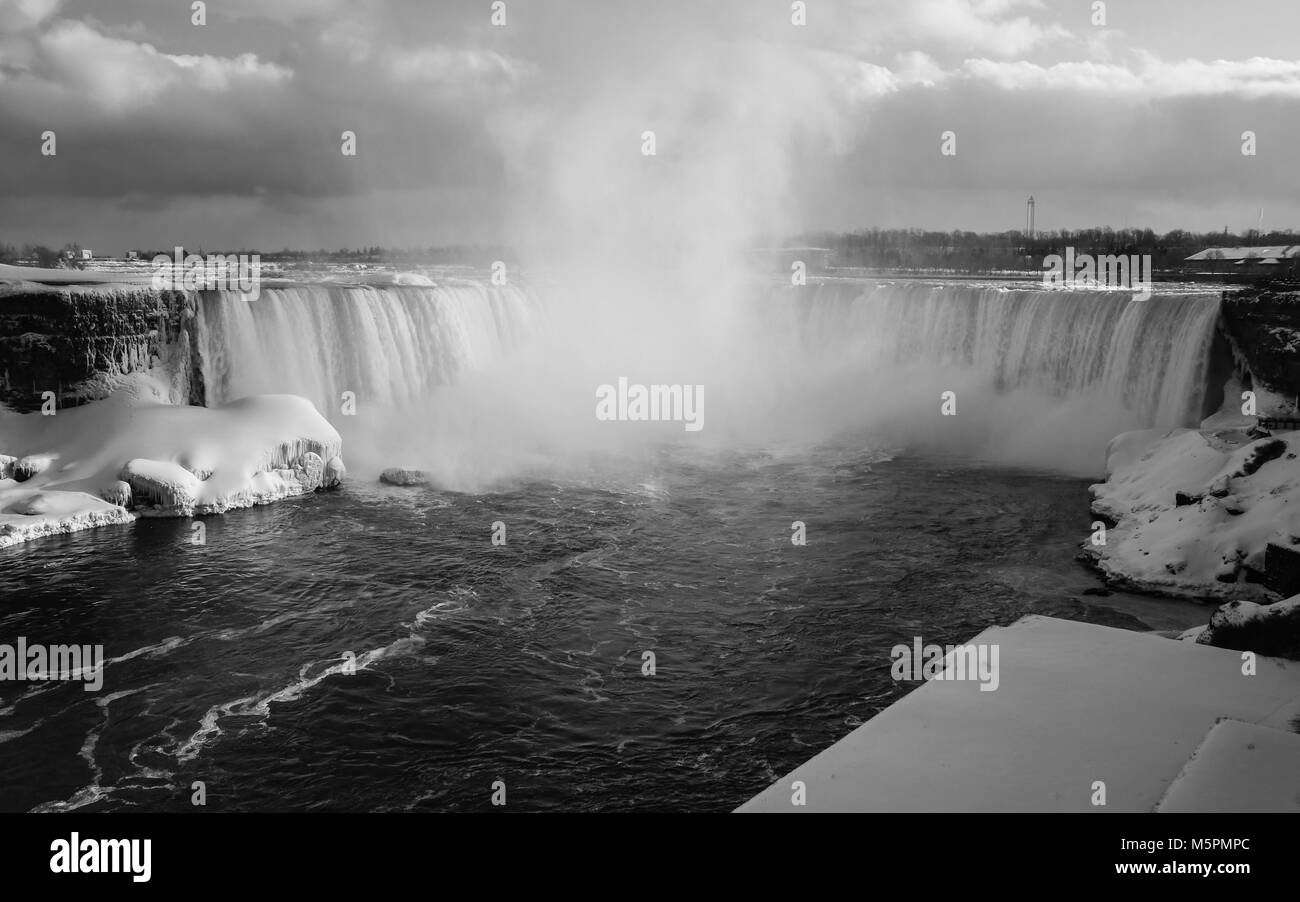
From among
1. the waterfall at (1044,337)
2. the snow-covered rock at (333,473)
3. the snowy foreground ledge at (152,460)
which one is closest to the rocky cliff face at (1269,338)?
the waterfall at (1044,337)

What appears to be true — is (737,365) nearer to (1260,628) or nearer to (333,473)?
(333,473)

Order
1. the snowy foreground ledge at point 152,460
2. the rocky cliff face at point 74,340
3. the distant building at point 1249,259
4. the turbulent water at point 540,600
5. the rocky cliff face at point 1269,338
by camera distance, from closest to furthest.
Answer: the turbulent water at point 540,600, the snowy foreground ledge at point 152,460, the rocky cliff face at point 1269,338, the rocky cliff face at point 74,340, the distant building at point 1249,259

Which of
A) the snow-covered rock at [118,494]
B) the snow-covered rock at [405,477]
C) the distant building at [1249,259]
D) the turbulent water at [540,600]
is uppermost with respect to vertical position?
the distant building at [1249,259]

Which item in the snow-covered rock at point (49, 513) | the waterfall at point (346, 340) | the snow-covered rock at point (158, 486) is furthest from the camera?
the waterfall at point (346, 340)

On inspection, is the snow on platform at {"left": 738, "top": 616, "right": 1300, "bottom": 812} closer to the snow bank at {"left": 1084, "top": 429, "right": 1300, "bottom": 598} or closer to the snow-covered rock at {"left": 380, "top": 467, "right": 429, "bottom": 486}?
the snow bank at {"left": 1084, "top": 429, "right": 1300, "bottom": 598}

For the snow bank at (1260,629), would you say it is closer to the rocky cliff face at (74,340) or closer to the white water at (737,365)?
the white water at (737,365)

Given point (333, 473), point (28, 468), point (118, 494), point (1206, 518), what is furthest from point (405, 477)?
point (1206, 518)

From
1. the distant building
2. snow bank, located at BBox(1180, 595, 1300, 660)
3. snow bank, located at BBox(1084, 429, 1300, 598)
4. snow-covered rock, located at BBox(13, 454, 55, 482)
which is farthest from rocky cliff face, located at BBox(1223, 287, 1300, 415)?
snow-covered rock, located at BBox(13, 454, 55, 482)
